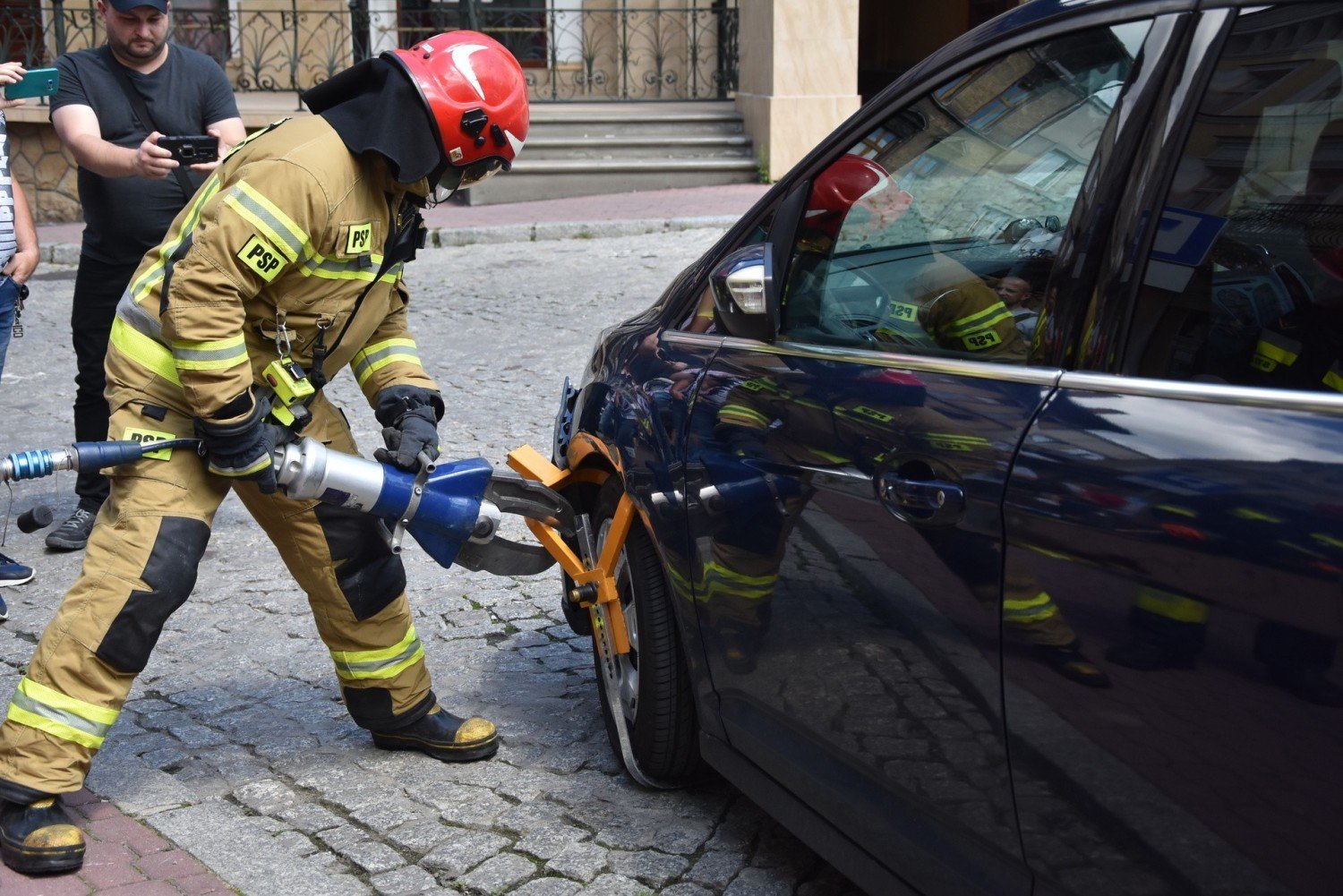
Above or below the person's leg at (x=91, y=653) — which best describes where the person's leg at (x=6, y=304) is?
above

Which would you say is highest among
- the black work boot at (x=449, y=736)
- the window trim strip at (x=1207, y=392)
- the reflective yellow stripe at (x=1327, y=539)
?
the window trim strip at (x=1207, y=392)

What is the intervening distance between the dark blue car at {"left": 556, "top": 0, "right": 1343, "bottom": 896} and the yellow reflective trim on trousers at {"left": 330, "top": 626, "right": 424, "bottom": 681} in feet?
3.26

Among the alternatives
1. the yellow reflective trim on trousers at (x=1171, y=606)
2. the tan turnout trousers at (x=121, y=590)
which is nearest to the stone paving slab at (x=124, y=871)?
the tan turnout trousers at (x=121, y=590)

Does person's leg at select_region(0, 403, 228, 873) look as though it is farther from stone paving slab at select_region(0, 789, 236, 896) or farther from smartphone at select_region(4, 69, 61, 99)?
smartphone at select_region(4, 69, 61, 99)

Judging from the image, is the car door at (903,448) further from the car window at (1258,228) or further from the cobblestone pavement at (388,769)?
the cobblestone pavement at (388,769)

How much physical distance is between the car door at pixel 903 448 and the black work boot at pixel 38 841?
1.40m

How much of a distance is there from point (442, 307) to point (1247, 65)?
26.0ft

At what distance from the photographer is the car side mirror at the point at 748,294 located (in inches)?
107

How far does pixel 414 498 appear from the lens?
3.34m

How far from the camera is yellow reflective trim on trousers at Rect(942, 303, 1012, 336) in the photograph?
7.80 feet

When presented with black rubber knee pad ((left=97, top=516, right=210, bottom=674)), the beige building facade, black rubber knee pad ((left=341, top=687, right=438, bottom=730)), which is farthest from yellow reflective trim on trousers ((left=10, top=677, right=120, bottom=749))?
the beige building facade

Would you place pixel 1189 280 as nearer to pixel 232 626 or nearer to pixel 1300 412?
pixel 1300 412

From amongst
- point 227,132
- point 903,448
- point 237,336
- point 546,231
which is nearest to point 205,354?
point 237,336

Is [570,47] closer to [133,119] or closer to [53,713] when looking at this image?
[133,119]
